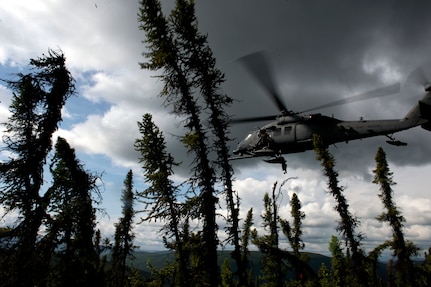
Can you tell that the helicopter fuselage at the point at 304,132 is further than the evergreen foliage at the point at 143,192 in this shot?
Yes

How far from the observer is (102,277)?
5551mm

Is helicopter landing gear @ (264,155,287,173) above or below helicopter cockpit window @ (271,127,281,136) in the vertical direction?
below

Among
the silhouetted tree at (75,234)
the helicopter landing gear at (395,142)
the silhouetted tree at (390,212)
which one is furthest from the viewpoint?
the silhouetted tree at (390,212)

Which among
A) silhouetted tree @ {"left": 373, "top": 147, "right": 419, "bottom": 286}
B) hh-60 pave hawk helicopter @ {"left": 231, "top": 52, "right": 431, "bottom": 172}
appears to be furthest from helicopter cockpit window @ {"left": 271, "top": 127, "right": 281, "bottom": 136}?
silhouetted tree @ {"left": 373, "top": 147, "right": 419, "bottom": 286}

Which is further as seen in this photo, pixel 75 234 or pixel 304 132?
pixel 304 132

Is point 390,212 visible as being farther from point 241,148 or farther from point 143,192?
point 143,192

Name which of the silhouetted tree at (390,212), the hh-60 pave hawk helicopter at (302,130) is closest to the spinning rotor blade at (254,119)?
the hh-60 pave hawk helicopter at (302,130)

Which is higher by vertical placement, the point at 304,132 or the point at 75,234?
the point at 304,132

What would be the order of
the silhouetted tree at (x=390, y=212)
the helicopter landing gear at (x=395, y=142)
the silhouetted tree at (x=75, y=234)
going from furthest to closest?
the silhouetted tree at (x=390, y=212)
the helicopter landing gear at (x=395, y=142)
the silhouetted tree at (x=75, y=234)

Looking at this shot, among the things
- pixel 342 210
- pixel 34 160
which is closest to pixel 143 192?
pixel 34 160

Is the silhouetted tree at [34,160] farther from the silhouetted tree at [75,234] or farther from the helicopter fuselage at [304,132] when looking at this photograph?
the helicopter fuselage at [304,132]

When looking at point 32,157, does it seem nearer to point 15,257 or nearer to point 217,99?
point 15,257

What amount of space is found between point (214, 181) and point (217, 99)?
384 cm

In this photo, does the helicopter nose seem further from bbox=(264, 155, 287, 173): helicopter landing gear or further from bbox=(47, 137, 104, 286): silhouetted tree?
bbox=(47, 137, 104, 286): silhouetted tree
